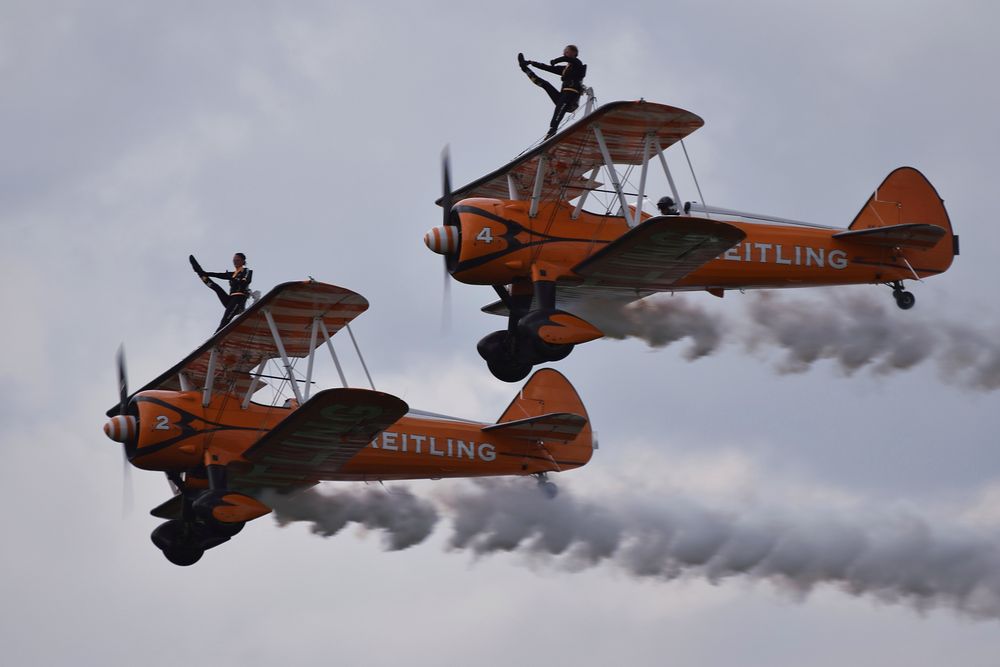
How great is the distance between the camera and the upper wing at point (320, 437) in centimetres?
2703

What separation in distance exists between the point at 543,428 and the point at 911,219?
18.7 ft

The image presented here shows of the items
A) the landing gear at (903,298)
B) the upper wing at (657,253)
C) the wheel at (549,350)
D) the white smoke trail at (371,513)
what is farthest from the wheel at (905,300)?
the white smoke trail at (371,513)

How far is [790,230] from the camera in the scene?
96.7 ft

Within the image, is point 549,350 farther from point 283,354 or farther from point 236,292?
point 236,292

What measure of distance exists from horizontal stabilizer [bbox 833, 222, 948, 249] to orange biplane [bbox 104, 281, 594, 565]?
4.30 metres

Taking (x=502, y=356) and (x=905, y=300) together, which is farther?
(x=905, y=300)

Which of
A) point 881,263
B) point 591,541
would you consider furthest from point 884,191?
point 591,541

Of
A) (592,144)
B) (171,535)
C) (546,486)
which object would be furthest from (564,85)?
(171,535)

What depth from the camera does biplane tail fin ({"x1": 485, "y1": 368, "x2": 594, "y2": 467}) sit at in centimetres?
3102

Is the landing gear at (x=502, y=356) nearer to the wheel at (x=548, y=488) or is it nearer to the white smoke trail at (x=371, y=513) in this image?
the white smoke trail at (x=371, y=513)

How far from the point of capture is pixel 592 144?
28.3 metres

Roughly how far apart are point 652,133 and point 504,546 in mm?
6828

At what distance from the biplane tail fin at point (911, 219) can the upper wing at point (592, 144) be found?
10.2 feet

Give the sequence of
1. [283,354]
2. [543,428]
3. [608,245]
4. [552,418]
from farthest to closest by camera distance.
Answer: [543,428] → [552,418] → [283,354] → [608,245]
